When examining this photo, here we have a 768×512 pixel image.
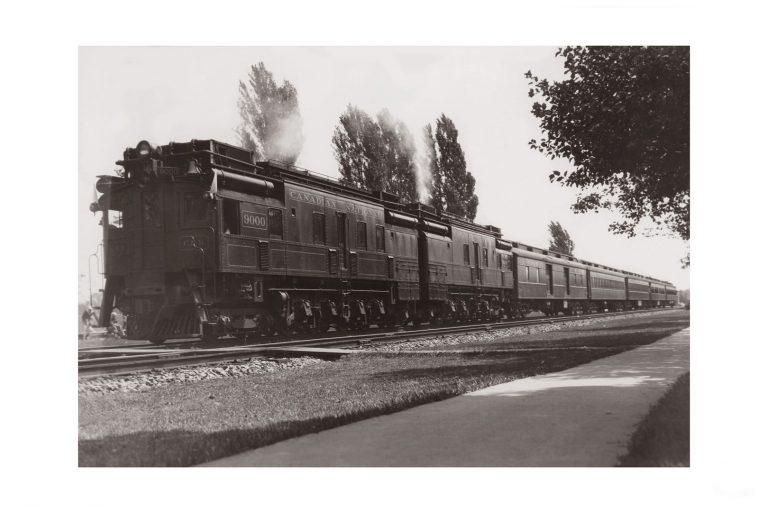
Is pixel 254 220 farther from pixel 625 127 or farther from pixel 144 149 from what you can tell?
pixel 625 127

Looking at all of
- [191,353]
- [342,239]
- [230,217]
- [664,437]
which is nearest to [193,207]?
[230,217]

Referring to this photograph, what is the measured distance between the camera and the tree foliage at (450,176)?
13977mm

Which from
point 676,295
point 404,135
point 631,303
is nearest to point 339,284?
point 404,135

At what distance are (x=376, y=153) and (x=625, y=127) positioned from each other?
26.2ft

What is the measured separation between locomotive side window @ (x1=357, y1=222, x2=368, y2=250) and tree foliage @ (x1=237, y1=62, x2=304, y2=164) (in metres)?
3.12

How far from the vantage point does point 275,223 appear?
1692 centimetres

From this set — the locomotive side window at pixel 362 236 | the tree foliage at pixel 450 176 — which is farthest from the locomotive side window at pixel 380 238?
the tree foliage at pixel 450 176

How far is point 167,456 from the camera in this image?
671 centimetres

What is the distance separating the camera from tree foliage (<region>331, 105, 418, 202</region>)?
1353 cm

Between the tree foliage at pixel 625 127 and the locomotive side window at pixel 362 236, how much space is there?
7.79 m

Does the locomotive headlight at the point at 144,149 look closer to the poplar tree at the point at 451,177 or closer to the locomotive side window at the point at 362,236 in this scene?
the poplar tree at the point at 451,177

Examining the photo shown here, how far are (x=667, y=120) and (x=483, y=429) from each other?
666 cm

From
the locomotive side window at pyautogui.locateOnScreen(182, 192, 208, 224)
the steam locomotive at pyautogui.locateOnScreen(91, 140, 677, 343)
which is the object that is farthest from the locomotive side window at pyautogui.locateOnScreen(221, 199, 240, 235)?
the locomotive side window at pyautogui.locateOnScreen(182, 192, 208, 224)

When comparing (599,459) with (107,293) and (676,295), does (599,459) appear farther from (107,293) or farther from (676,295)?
(676,295)
